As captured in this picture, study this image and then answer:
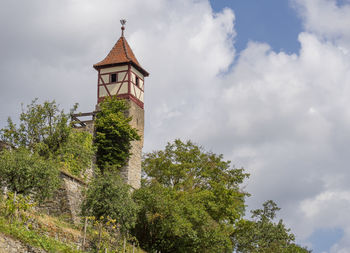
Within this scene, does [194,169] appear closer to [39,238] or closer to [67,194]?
[67,194]

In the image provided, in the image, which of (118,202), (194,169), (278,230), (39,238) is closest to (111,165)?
(194,169)

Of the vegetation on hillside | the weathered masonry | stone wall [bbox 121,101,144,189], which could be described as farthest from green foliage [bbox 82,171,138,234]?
the weathered masonry

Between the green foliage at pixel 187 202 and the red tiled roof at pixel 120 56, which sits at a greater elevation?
the red tiled roof at pixel 120 56

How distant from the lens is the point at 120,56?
37344 mm

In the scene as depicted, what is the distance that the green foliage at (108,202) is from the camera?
76.4 ft

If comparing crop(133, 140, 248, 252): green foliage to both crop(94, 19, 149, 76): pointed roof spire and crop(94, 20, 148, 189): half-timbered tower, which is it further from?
crop(94, 19, 149, 76): pointed roof spire

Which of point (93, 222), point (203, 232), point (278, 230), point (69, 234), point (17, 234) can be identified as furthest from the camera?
point (278, 230)

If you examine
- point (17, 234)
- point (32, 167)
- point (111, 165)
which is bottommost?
point (17, 234)

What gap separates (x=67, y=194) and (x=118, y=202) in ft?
11.9

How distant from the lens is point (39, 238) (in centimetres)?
1870

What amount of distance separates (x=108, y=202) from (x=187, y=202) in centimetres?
606

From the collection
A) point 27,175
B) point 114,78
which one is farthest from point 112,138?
point 27,175

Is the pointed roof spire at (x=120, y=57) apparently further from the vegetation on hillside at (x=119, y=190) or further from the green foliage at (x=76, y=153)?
the green foliage at (x=76, y=153)

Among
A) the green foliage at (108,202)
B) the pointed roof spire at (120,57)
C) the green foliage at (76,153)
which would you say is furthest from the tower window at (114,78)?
the green foliage at (108,202)
